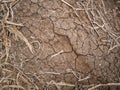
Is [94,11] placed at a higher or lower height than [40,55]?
higher

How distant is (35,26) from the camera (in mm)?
1963

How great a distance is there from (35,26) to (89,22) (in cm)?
37

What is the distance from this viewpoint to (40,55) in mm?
1943

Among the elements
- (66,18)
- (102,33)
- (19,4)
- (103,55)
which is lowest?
(103,55)

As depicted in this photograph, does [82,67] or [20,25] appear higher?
[20,25]

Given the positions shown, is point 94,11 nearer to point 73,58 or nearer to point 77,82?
point 73,58

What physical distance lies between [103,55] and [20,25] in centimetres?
59

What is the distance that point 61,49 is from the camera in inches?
77.2

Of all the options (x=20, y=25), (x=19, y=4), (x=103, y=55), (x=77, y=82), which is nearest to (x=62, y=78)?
(x=77, y=82)

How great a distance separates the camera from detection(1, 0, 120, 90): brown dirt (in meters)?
1.93

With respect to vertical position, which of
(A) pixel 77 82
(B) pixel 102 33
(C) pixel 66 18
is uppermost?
(C) pixel 66 18

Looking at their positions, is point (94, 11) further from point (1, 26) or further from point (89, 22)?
point (1, 26)

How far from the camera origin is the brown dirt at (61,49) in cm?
193

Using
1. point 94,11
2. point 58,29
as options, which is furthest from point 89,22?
point 58,29
